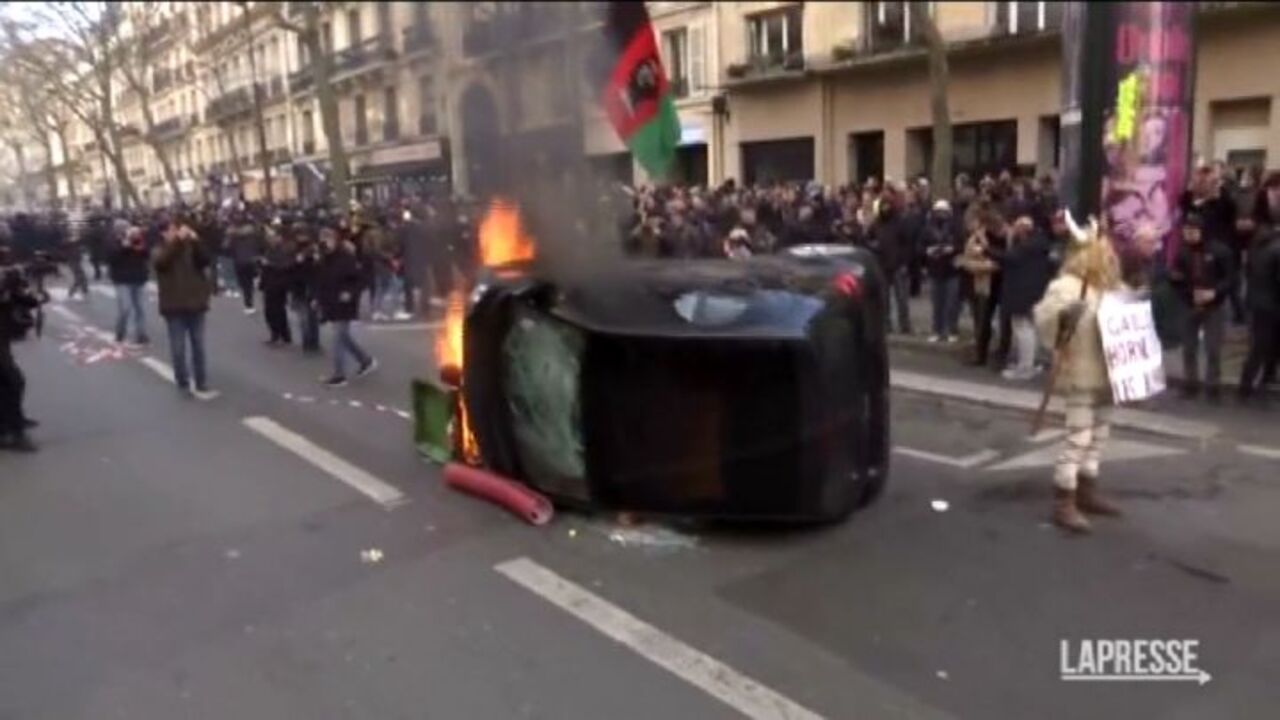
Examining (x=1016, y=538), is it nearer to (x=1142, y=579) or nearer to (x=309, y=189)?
(x=1142, y=579)

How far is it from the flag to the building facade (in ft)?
0.42

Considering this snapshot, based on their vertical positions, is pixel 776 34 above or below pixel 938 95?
above

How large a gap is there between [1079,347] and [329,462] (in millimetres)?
4758

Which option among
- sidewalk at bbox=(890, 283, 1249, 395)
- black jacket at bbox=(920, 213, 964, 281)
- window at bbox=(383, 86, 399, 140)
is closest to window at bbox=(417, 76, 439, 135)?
window at bbox=(383, 86, 399, 140)

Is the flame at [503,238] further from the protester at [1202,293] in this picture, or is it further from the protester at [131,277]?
the protester at [131,277]

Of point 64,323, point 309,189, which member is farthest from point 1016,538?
point 309,189

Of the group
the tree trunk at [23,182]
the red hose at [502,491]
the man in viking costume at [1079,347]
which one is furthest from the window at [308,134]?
the tree trunk at [23,182]

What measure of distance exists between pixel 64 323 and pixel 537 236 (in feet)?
47.0

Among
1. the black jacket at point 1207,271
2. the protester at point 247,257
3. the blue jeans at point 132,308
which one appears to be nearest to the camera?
the black jacket at point 1207,271

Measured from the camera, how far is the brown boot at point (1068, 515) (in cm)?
532

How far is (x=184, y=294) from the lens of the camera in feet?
32.1

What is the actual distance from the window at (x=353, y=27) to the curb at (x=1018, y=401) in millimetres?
5484

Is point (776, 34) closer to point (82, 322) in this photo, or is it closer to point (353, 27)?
point (82, 322)

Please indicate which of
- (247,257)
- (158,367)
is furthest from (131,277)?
(247,257)
